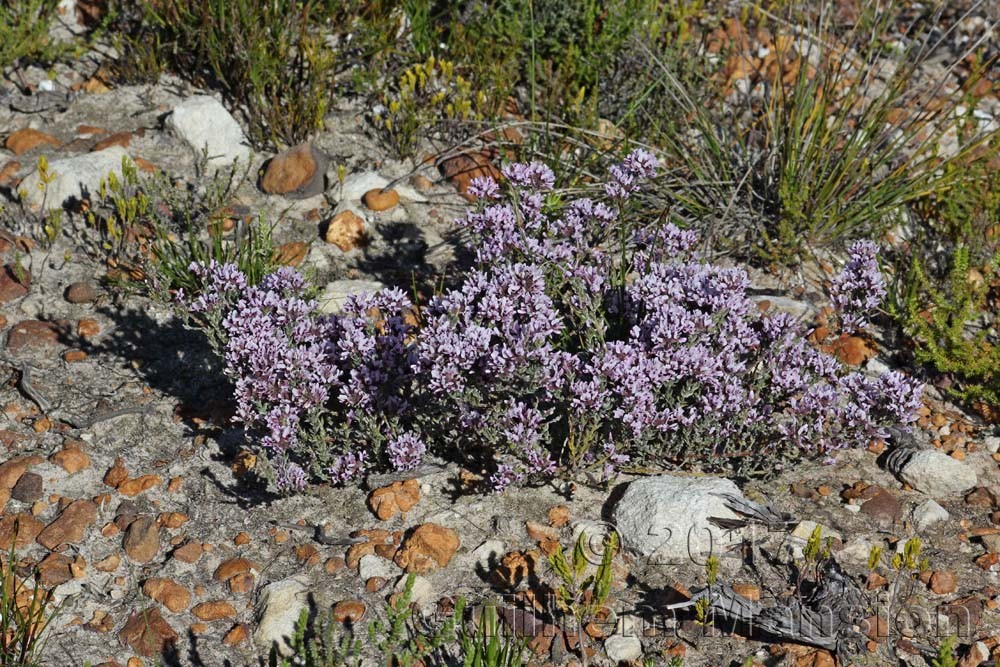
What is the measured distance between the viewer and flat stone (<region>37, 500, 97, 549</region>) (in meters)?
3.55

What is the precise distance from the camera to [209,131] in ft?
18.2

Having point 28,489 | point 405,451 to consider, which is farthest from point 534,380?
point 28,489

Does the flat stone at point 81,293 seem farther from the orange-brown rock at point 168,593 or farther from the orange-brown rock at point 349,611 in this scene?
the orange-brown rock at point 349,611

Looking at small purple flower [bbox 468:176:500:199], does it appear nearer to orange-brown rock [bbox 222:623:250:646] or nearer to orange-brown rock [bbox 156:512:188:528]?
orange-brown rock [bbox 156:512:188:528]

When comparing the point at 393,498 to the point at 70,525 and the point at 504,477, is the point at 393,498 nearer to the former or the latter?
the point at 504,477

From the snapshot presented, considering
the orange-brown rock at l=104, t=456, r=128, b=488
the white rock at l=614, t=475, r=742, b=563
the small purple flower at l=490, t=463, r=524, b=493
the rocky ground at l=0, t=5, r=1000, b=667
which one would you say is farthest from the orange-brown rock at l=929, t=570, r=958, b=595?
the orange-brown rock at l=104, t=456, r=128, b=488

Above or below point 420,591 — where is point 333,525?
below

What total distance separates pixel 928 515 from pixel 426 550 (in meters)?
1.96

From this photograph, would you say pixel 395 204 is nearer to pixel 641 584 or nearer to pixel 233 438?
pixel 233 438

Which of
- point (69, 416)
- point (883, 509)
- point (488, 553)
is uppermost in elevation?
point (883, 509)

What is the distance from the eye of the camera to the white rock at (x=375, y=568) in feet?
11.5

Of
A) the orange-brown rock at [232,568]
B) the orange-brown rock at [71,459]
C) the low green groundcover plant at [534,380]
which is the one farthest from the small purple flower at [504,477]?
the orange-brown rock at [71,459]

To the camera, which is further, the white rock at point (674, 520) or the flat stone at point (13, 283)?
the flat stone at point (13, 283)

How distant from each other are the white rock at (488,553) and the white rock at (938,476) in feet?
5.59
